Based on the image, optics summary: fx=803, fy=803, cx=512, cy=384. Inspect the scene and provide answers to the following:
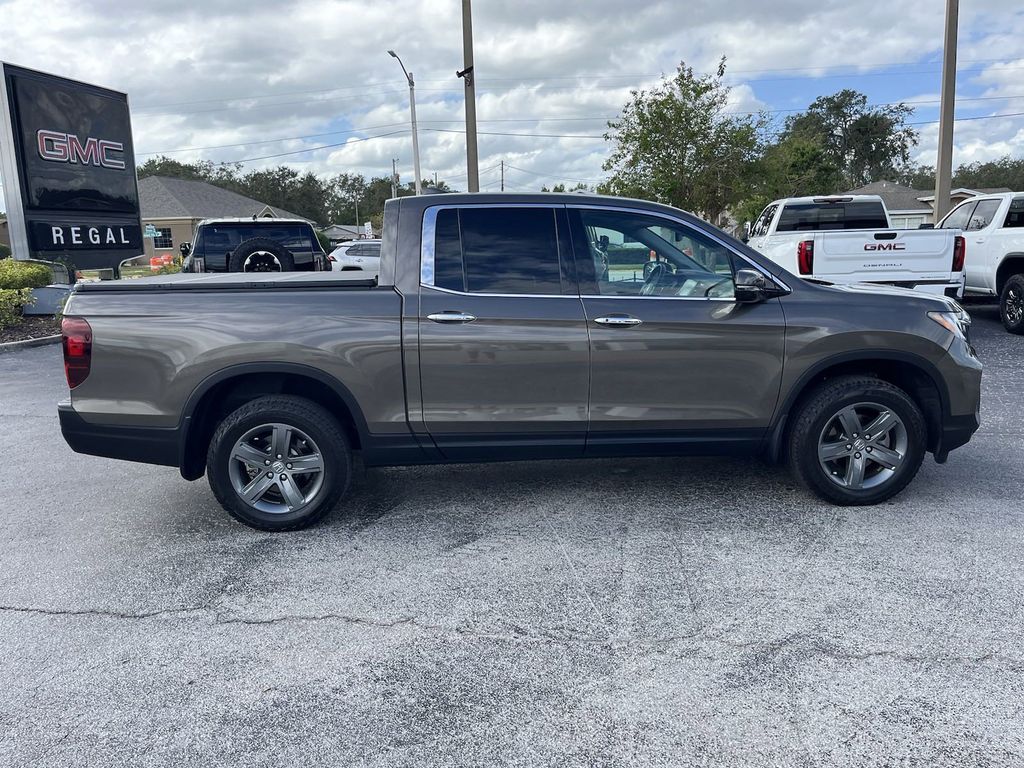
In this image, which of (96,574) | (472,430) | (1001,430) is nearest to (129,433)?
(96,574)

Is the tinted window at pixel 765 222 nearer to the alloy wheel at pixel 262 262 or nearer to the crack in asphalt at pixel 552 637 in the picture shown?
the alloy wheel at pixel 262 262

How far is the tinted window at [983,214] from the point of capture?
11969mm

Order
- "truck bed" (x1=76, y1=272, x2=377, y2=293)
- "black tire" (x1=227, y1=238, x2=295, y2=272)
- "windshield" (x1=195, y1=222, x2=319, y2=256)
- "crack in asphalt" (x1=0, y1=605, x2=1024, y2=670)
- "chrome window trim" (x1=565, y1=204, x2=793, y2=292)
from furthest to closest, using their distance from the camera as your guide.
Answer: "windshield" (x1=195, y1=222, x2=319, y2=256)
"black tire" (x1=227, y1=238, x2=295, y2=272)
"chrome window trim" (x1=565, y1=204, x2=793, y2=292)
"truck bed" (x1=76, y1=272, x2=377, y2=293)
"crack in asphalt" (x1=0, y1=605, x2=1024, y2=670)

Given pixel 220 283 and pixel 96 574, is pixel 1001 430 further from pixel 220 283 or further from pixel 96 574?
pixel 96 574

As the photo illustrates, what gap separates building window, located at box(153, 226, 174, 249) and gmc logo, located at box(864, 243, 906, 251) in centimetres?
4726

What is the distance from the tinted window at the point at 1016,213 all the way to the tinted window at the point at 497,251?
9.99 meters

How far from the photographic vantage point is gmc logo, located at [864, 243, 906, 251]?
9620 mm

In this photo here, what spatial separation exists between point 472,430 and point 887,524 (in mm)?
2405

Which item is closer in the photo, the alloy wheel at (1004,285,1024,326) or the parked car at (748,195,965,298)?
the parked car at (748,195,965,298)

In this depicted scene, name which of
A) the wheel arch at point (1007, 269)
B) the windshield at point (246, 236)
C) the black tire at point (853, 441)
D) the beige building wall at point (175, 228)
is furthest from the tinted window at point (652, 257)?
the beige building wall at point (175, 228)

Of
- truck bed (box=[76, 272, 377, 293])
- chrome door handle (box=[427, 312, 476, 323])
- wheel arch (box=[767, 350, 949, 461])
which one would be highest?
truck bed (box=[76, 272, 377, 293])

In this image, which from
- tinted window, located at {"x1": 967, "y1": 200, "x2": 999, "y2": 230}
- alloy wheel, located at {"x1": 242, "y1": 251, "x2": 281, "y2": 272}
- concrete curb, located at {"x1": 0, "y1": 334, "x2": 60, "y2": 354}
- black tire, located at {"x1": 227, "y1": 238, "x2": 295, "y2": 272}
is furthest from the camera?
concrete curb, located at {"x1": 0, "y1": 334, "x2": 60, "y2": 354}

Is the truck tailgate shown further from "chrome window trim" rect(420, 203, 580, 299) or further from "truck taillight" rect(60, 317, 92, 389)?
"truck taillight" rect(60, 317, 92, 389)

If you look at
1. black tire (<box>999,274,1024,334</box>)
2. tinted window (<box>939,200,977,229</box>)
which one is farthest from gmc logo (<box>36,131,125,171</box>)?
black tire (<box>999,274,1024,334</box>)
